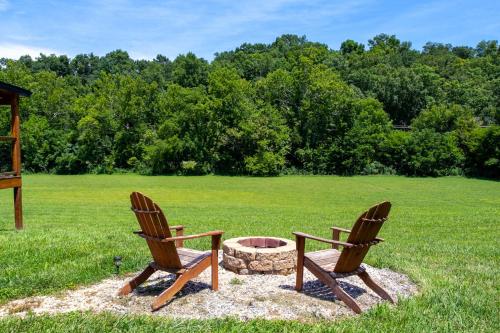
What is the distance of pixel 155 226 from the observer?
4586mm

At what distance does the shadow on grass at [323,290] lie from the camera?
5.10 m

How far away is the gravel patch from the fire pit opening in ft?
2.36

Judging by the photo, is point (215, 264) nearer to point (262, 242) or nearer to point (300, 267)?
point (300, 267)

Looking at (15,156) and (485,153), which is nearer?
(15,156)

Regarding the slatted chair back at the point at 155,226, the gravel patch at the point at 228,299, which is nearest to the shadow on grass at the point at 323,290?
the gravel patch at the point at 228,299

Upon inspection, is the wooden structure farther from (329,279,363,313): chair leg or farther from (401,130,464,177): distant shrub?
(401,130,464,177): distant shrub

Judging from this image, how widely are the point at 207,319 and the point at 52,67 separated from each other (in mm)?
68479

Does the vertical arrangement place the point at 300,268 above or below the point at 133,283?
above

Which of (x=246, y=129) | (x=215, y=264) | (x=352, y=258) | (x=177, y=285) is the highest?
(x=246, y=129)

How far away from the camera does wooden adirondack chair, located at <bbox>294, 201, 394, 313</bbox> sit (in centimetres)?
466

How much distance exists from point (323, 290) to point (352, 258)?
0.75m

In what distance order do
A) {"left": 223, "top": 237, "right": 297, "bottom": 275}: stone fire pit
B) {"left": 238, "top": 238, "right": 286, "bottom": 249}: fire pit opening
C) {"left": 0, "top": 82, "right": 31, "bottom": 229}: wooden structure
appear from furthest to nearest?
{"left": 0, "top": 82, "right": 31, "bottom": 229}: wooden structure, {"left": 238, "top": 238, "right": 286, "bottom": 249}: fire pit opening, {"left": 223, "top": 237, "right": 297, "bottom": 275}: stone fire pit

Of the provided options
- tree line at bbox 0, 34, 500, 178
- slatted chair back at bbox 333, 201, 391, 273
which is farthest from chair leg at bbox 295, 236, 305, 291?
tree line at bbox 0, 34, 500, 178

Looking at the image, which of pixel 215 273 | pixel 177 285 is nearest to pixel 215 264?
pixel 215 273
